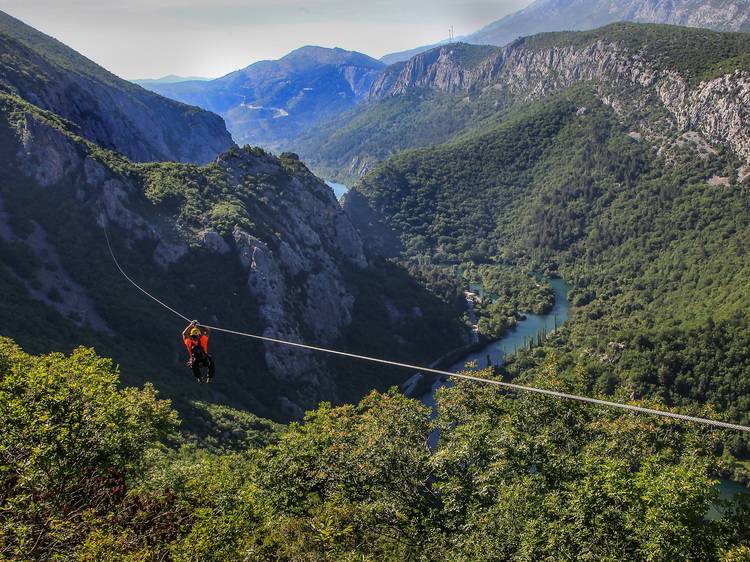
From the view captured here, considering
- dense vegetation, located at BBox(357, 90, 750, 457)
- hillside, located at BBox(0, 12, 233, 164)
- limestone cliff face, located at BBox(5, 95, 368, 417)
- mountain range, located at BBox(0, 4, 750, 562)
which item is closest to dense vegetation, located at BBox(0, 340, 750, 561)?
mountain range, located at BBox(0, 4, 750, 562)

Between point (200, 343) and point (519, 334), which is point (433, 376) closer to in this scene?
point (519, 334)

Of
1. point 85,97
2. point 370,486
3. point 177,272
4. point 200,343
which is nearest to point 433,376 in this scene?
point 177,272

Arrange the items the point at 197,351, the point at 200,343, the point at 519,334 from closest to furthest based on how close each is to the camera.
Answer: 1. the point at 200,343
2. the point at 197,351
3. the point at 519,334

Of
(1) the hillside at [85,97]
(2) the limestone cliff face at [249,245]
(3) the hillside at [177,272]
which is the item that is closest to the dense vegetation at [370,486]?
(3) the hillside at [177,272]

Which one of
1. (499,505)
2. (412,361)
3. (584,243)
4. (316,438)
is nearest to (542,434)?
(499,505)

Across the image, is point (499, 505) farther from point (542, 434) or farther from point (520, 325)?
point (520, 325)

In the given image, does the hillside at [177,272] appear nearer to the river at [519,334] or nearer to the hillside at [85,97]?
the river at [519,334]
